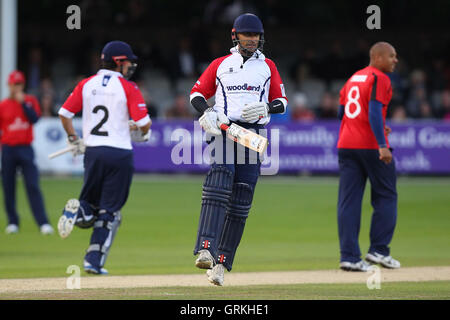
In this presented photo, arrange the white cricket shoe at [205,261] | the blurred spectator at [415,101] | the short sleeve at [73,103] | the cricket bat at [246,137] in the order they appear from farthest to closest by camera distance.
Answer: the blurred spectator at [415,101] → the short sleeve at [73,103] → the cricket bat at [246,137] → the white cricket shoe at [205,261]

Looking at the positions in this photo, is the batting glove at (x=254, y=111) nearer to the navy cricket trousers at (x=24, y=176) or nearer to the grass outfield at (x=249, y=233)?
the grass outfield at (x=249, y=233)

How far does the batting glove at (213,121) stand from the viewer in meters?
8.45

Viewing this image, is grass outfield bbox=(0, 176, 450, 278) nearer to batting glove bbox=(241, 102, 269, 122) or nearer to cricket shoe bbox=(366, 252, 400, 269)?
cricket shoe bbox=(366, 252, 400, 269)

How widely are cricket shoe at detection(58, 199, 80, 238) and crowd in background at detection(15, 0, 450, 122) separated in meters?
15.2

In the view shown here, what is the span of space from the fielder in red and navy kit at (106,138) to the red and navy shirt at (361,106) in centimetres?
237

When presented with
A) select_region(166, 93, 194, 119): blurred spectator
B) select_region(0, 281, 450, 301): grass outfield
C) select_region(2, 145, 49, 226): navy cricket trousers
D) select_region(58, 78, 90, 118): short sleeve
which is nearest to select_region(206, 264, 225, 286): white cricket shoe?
select_region(0, 281, 450, 301): grass outfield

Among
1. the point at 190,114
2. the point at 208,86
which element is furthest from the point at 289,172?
the point at 208,86

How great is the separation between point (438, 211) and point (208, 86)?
9993 millimetres

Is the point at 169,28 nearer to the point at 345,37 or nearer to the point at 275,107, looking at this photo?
the point at 345,37

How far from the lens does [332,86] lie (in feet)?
90.6

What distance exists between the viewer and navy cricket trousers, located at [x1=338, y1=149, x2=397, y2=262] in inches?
426

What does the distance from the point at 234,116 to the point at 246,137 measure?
17.3 inches

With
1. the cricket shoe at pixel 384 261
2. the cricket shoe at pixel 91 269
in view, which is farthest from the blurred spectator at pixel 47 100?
the cricket shoe at pixel 384 261

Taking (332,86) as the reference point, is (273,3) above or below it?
above
